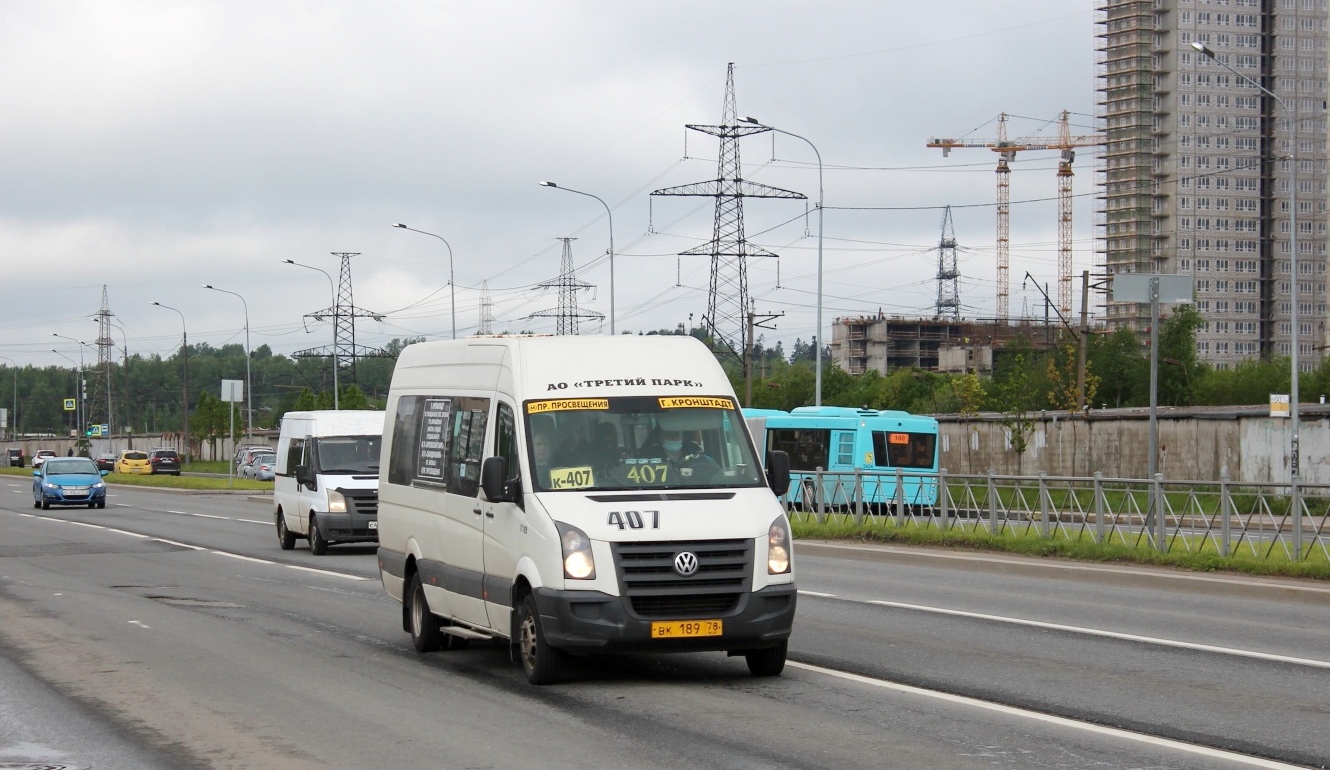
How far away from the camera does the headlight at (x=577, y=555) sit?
9656mm

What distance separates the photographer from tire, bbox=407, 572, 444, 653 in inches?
479

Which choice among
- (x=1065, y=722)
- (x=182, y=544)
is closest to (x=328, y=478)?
(x=182, y=544)

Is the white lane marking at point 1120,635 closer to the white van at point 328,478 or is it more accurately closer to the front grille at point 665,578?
the front grille at point 665,578

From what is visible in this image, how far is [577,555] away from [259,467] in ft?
201

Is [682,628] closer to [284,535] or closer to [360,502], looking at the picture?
[360,502]

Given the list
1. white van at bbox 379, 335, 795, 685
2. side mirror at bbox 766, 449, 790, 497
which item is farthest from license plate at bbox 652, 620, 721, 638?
side mirror at bbox 766, 449, 790, 497

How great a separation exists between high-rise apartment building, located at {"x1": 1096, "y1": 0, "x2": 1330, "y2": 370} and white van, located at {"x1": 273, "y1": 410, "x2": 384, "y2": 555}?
14301 centimetres

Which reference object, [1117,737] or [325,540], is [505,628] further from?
[325,540]

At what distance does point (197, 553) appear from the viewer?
24.9 m

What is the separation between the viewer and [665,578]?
966 cm

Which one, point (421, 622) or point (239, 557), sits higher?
point (421, 622)

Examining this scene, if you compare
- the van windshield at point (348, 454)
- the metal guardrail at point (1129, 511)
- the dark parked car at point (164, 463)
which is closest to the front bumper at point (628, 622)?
the metal guardrail at point (1129, 511)

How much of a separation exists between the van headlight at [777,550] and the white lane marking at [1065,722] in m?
1.05

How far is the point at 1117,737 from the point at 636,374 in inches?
171
